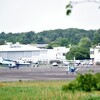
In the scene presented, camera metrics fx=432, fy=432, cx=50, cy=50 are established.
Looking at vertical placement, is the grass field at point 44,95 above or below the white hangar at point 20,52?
below

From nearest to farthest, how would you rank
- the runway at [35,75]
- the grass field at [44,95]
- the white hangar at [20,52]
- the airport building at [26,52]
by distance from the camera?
the grass field at [44,95] → the runway at [35,75] → the airport building at [26,52] → the white hangar at [20,52]

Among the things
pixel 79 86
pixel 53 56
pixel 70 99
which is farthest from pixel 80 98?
pixel 53 56

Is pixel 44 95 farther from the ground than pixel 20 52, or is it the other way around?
pixel 20 52

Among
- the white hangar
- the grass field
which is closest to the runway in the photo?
the grass field

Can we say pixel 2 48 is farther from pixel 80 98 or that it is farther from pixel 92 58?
pixel 80 98

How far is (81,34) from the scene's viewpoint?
186375mm

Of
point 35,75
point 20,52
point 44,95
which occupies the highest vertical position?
point 20,52

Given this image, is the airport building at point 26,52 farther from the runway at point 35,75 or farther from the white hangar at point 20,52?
the runway at point 35,75

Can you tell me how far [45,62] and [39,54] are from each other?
1732cm

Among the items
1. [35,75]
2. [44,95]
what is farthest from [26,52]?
[44,95]

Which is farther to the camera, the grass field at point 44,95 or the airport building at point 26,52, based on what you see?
the airport building at point 26,52

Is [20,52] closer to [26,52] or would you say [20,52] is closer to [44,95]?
[26,52]

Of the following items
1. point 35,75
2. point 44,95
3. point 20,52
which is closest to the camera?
point 44,95

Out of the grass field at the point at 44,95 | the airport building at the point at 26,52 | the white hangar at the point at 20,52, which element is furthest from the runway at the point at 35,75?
the white hangar at the point at 20,52
